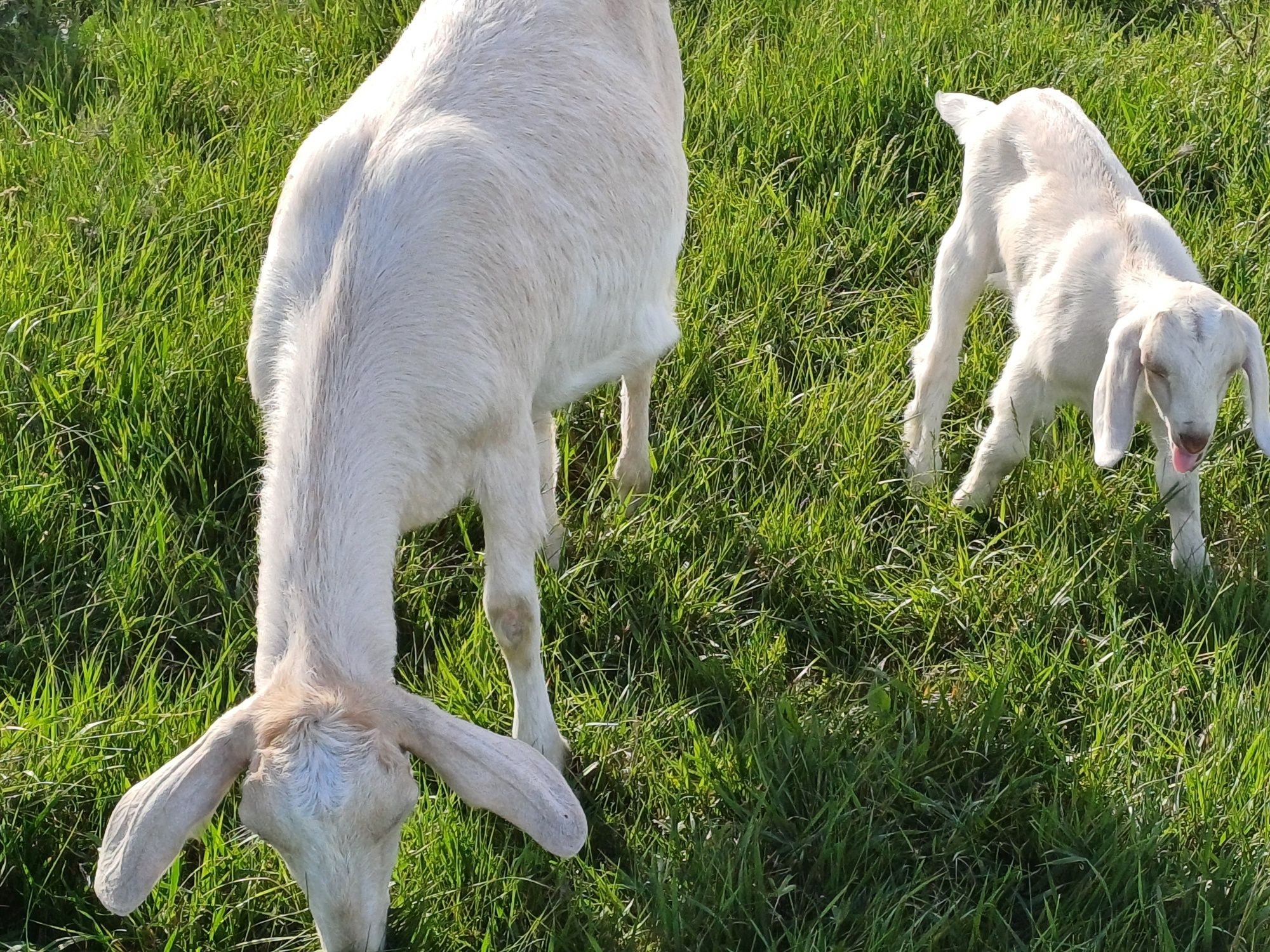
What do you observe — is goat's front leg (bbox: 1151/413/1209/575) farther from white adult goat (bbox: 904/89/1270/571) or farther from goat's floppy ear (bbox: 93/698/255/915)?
goat's floppy ear (bbox: 93/698/255/915)

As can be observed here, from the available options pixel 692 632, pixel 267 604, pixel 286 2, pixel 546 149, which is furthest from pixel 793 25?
pixel 267 604

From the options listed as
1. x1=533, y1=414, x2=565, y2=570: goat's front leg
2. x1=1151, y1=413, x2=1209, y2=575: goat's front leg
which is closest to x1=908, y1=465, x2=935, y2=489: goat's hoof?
x1=1151, y1=413, x2=1209, y2=575: goat's front leg

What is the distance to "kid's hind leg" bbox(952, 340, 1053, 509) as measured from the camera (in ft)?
12.6

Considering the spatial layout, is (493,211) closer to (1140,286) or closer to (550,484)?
(550,484)

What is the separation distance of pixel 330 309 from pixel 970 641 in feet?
6.12

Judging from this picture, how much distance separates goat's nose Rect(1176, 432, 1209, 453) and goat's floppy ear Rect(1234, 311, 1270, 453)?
13 cm

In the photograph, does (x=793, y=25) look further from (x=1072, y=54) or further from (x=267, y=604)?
(x=267, y=604)

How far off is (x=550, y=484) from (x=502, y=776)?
1607 millimetres

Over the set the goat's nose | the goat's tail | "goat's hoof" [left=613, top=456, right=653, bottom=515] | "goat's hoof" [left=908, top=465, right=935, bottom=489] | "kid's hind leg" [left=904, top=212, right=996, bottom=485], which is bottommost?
"goat's hoof" [left=908, top=465, right=935, bottom=489]

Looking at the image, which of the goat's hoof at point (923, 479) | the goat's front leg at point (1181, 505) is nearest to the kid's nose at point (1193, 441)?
the goat's front leg at point (1181, 505)

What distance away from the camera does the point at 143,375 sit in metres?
3.87

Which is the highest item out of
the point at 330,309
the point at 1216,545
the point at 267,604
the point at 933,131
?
the point at 330,309

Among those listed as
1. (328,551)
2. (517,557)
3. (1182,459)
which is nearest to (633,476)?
(517,557)

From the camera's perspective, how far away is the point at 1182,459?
3387 millimetres
